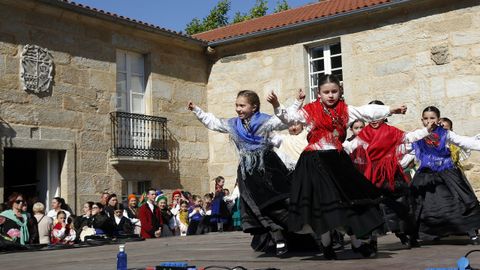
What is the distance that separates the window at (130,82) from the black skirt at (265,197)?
993 centimetres

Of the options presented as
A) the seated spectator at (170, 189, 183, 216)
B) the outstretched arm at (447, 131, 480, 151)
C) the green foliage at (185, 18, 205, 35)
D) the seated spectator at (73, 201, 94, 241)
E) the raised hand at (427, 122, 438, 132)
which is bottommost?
the seated spectator at (73, 201, 94, 241)

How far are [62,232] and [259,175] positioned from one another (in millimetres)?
5813

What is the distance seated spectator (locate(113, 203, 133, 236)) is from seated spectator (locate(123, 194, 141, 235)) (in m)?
0.22

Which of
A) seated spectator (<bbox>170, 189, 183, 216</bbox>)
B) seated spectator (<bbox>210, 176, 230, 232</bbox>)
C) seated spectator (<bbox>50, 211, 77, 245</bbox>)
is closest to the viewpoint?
seated spectator (<bbox>50, 211, 77, 245</bbox>)

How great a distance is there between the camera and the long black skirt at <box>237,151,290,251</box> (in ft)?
19.2

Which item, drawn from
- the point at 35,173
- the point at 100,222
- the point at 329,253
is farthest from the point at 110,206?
the point at 329,253

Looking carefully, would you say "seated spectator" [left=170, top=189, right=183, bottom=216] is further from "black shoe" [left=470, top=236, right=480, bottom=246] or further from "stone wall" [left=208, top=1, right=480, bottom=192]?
"black shoe" [left=470, top=236, right=480, bottom=246]

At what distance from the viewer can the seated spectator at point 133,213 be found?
12141 millimetres

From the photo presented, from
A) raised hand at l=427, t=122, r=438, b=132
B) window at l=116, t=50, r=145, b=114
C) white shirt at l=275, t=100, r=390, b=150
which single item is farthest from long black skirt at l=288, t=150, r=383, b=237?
window at l=116, t=50, r=145, b=114

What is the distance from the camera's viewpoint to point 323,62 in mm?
15859

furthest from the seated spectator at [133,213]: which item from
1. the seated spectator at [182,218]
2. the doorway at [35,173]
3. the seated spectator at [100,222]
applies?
the doorway at [35,173]

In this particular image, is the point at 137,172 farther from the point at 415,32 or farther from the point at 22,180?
the point at 415,32

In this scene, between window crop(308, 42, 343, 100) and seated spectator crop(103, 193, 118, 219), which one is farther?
window crop(308, 42, 343, 100)

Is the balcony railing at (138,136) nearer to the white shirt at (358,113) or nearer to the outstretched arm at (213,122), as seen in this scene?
the outstretched arm at (213,122)
